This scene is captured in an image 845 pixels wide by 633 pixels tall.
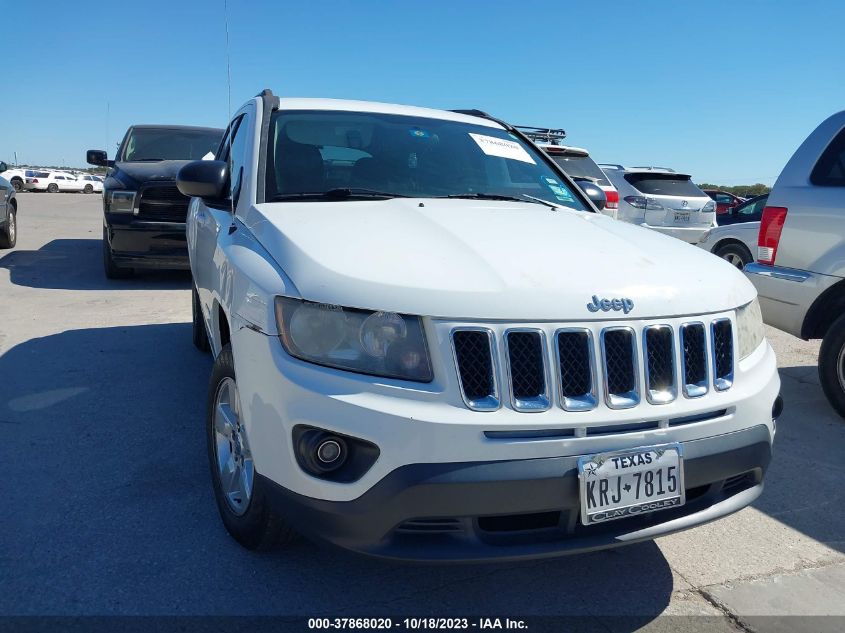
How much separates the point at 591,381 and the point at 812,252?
3.13 m

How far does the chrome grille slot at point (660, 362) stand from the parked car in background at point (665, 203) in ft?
31.7

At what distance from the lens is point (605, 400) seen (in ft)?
6.91

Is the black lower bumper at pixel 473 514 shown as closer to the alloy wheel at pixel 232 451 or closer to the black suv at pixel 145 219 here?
the alloy wheel at pixel 232 451

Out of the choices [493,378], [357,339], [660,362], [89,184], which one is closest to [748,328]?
[660,362]

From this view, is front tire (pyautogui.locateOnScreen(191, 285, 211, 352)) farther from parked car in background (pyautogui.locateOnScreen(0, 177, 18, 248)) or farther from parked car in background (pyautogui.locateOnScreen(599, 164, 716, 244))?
parked car in background (pyautogui.locateOnScreen(599, 164, 716, 244))

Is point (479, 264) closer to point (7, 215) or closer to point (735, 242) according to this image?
point (735, 242)

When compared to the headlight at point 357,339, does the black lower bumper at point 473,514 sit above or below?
below

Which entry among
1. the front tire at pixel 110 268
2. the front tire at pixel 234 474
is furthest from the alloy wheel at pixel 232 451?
the front tire at pixel 110 268

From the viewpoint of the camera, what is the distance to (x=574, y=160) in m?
10.6

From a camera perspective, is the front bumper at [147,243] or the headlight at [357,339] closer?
the headlight at [357,339]

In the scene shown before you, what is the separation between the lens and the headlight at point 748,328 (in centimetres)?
250

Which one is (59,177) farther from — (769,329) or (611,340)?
(611,340)

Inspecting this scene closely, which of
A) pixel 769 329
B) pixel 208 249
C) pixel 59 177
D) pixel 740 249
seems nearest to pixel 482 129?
pixel 208 249

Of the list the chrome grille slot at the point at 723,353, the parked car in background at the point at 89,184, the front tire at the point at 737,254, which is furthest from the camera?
the parked car in background at the point at 89,184
